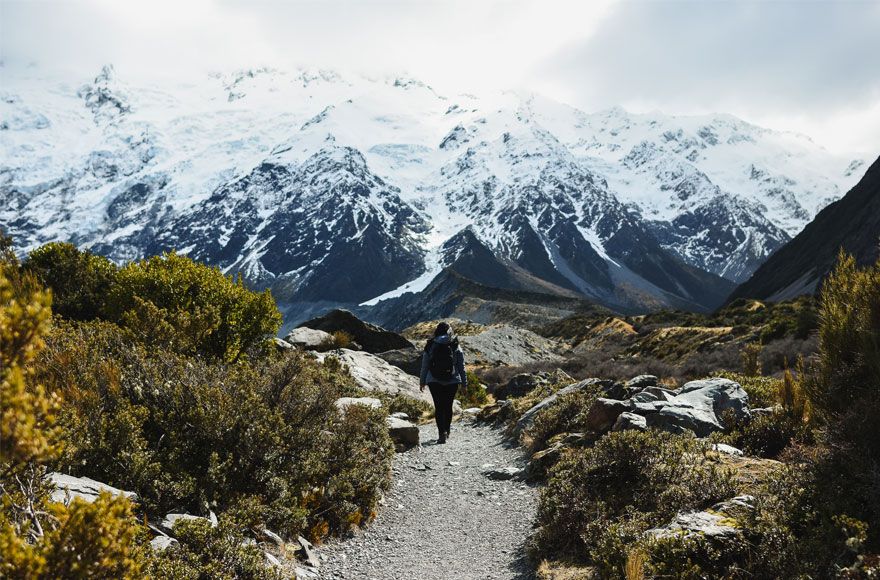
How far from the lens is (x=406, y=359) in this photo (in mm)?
27453

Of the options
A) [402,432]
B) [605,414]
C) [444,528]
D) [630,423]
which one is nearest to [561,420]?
[605,414]

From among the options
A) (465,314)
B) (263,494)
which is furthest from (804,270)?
(263,494)

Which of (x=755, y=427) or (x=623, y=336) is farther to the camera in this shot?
(x=623, y=336)

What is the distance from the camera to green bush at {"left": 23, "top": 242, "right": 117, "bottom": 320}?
16.6 m

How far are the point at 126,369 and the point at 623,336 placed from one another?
195 ft

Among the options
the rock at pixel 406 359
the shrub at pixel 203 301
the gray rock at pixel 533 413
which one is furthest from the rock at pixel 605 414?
the rock at pixel 406 359

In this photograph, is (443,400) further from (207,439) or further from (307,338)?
(307,338)

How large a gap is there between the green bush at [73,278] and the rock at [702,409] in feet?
55.3

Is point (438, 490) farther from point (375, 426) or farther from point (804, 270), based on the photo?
point (804, 270)

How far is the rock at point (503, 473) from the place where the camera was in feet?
30.2

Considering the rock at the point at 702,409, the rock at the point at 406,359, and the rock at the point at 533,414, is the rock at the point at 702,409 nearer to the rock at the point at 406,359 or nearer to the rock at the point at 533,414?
the rock at the point at 533,414

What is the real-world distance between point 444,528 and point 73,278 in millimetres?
17219

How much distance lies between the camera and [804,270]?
287ft

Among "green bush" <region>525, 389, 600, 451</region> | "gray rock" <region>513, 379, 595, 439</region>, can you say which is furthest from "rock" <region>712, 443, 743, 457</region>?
"gray rock" <region>513, 379, 595, 439</region>
